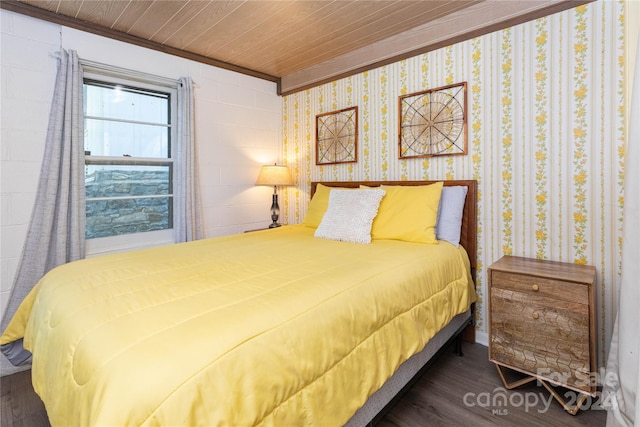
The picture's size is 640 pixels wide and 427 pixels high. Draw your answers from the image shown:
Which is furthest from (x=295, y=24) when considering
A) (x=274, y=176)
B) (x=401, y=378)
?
(x=401, y=378)

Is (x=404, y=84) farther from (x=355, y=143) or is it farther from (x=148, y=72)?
A: (x=148, y=72)

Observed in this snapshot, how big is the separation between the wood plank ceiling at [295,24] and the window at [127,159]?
425 mm

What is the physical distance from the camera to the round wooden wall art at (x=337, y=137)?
304cm

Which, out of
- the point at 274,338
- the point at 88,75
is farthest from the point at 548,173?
the point at 88,75

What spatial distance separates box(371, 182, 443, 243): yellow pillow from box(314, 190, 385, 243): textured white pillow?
83 mm

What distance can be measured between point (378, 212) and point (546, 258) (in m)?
1.10

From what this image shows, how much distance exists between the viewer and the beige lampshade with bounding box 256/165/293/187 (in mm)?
3305

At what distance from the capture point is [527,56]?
2041 mm

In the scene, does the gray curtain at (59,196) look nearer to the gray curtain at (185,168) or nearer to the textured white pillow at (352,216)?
the gray curtain at (185,168)

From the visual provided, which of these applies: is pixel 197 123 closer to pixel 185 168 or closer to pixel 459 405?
pixel 185 168

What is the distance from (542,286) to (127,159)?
3064 mm

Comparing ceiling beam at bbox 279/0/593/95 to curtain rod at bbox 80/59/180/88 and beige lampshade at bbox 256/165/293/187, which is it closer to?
beige lampshade at bbox 256/165/293/187

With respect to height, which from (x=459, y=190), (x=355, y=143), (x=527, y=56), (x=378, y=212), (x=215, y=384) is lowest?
(x=215, y=384)

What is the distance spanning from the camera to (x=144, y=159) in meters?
2.75
